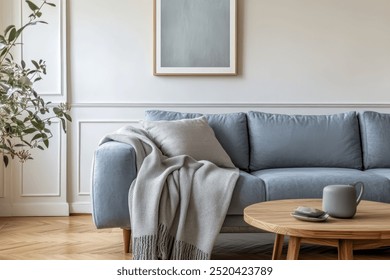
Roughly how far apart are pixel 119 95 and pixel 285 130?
51.8 inches

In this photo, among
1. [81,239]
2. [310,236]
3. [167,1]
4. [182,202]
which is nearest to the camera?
[310,236]

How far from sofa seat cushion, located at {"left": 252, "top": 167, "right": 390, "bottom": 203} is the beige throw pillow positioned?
327 millimetres

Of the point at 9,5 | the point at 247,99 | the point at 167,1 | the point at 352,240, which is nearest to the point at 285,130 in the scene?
the point at 247,99

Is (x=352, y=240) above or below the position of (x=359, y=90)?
below

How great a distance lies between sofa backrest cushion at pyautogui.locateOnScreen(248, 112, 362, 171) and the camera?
3.61m

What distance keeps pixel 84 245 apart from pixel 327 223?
1.69 meters

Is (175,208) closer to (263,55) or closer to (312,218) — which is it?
(312,218)

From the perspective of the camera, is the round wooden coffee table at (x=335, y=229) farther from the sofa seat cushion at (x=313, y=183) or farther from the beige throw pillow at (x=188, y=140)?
the beige throw pillow at (x=188, y=140)

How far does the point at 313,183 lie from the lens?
10.1ft

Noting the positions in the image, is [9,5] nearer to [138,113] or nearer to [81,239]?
[138,113]

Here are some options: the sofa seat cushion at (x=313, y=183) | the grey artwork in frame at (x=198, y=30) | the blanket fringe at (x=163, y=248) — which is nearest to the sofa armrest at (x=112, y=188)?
the blanket fringe at (x=163, y=248)

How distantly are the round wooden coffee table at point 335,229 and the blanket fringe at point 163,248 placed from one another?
0.55 m

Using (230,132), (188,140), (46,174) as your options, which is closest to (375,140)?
(230,132)

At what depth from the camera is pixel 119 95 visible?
427 centimetres
